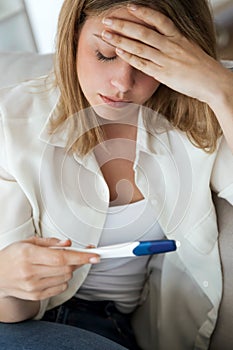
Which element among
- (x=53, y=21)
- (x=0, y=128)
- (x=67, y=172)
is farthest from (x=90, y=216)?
(x=53, y=21)

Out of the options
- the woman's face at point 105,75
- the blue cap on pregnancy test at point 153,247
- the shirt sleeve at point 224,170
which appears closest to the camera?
the blue cap on pregnancy test at point 153,247

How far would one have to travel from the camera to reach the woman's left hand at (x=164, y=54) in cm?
71

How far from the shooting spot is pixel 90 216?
78cm

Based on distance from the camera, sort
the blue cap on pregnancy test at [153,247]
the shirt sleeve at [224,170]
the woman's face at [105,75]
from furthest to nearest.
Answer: the shirt sleeve at [224,170]
the woman's face at [105,75]
the blue cap on pregnancy test at [153,247]

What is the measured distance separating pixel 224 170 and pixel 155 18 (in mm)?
294

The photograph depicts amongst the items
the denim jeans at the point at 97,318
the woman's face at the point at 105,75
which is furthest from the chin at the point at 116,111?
the denim jeans at the point at 97,318

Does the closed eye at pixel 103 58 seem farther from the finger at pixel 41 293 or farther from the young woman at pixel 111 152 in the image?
the finger at pixel 41 293

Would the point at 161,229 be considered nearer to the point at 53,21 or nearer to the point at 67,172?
the point at 67,172

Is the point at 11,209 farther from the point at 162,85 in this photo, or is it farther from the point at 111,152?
the point at 162,85

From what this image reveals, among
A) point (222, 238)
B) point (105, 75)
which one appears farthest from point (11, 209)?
point (222, 238)

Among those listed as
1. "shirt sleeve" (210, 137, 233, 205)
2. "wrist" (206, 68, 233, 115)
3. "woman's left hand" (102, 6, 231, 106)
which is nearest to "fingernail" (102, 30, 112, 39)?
"woman's left hand" (102, 6, 231, 106)

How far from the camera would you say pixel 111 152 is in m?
0.80

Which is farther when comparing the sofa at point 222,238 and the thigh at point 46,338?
the sofa at point 222,238

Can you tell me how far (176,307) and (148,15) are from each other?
0.50 m
